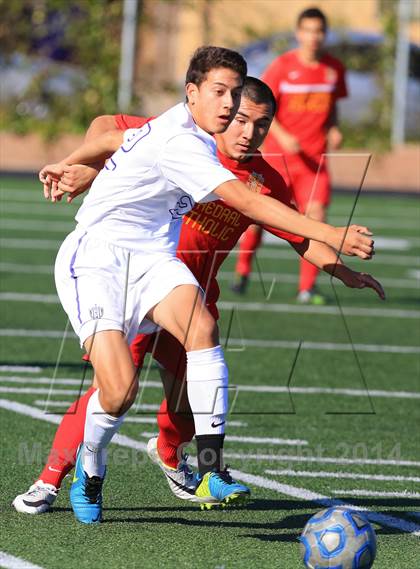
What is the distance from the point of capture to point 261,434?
7418mm

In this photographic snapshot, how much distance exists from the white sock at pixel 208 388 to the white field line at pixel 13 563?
0.92 metres

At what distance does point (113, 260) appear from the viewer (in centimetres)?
538

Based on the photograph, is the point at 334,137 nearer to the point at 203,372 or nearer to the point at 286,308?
the point at 286,308

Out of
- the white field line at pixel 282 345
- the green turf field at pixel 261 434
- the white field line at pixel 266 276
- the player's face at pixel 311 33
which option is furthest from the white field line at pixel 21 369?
the white field line at pixel 266 276

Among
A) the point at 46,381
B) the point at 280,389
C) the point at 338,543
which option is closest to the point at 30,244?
the point at 46,381

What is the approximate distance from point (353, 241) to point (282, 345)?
5437 millimetres

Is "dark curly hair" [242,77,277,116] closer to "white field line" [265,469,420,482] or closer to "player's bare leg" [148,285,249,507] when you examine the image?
"player's bare leg" [148,285,249,507]

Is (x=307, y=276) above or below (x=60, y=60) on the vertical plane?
above

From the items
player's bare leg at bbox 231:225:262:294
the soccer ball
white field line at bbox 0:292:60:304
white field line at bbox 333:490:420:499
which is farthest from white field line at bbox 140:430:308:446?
player's bare leg at bbox 231:225:262:294

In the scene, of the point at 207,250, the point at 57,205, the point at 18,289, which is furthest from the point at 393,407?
the point at 57,205

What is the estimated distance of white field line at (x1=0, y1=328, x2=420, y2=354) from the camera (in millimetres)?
10195

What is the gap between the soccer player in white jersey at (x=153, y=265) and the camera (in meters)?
5.19

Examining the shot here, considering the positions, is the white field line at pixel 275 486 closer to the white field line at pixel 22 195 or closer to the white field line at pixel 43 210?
the white field line at pixel 43 210

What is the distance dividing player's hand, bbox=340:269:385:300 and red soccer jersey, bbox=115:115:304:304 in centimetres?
52
